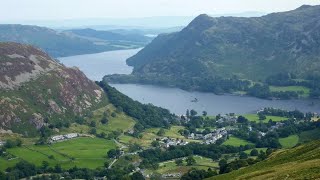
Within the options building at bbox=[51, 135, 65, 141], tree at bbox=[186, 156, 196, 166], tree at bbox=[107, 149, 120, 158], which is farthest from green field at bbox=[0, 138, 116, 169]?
tree at bbox=[186, 156, 196, 166]

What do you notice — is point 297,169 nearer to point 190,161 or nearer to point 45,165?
point 190,161

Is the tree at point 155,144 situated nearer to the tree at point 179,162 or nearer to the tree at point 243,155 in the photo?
the tree at point 179,162

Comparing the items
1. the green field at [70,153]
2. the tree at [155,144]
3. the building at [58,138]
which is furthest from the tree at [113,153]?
the building at [58,138]

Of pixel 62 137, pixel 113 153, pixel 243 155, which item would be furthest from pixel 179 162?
pixel 62 137

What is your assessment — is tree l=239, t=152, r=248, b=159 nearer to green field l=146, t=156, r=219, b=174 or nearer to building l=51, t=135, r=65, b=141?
green field l=146, t=156, r=219, b=174

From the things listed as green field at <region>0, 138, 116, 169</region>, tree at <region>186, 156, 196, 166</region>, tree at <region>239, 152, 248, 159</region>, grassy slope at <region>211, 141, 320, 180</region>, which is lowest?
green field at <region>0, 138, 116, 169</region>

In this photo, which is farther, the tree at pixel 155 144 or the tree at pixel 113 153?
the tree at pixel 155 144

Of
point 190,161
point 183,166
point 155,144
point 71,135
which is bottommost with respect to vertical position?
point 155,144

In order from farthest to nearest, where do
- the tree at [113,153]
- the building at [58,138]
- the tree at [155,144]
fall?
the tree at [155,144], the building at [58,138], the tree at [113,153]
